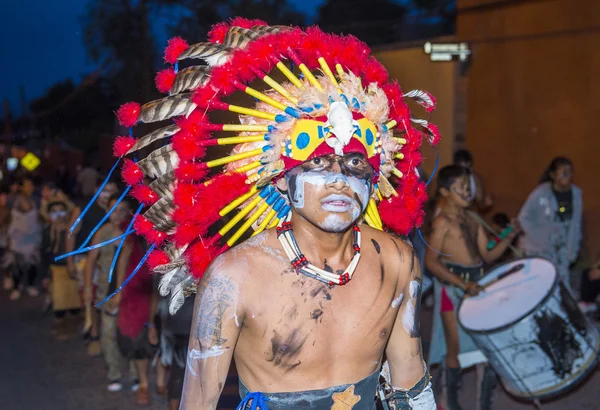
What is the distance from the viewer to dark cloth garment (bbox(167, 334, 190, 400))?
18.9ft

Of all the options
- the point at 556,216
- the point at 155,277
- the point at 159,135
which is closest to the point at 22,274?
the point at 155,277

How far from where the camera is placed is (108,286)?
22.8 feet

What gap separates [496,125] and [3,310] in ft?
29.6

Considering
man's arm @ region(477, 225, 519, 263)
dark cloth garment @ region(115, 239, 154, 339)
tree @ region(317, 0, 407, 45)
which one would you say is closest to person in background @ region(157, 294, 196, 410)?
dark cloth garment @ region(115, 239, 154, 339)

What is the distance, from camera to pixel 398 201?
10.8ft

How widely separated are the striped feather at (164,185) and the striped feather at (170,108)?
8.6 inches

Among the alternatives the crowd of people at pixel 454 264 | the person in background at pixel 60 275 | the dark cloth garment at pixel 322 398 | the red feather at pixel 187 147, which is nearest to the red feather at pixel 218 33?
the red feather at pixel 187 147

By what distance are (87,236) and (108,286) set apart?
32.7 inches

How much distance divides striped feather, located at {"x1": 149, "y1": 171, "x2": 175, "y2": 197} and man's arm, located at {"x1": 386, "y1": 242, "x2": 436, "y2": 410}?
938 millimetres

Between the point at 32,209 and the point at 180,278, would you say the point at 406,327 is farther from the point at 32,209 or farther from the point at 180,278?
the point at 32,209

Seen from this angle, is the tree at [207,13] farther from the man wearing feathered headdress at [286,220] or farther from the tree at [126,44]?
the man wearing feathered headdress at [286,220]

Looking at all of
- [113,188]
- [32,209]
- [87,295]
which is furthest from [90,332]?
[32,209]

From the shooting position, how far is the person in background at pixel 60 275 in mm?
9492

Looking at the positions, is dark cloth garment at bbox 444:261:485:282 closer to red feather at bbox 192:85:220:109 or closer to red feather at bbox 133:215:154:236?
red feather at bbox 133:215:154:236
